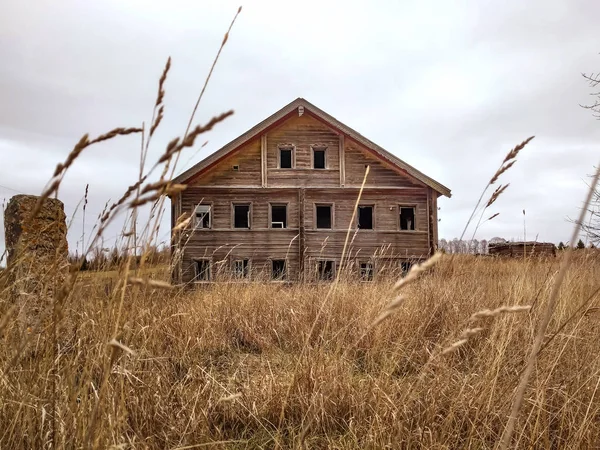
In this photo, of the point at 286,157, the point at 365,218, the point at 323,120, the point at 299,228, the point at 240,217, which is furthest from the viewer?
the point at 240,217

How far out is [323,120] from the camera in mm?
15703

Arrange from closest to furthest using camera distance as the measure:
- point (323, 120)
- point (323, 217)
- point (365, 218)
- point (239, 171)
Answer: point (323, 120) → point (239, 171) → point (365, 218) → point (323, 217)

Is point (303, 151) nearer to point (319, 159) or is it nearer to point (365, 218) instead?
point (319, 159)

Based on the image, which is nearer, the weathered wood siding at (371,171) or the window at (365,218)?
the weathered wood siding at (371,171)

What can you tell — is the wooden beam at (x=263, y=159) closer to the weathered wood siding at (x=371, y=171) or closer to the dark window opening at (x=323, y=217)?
the weathered wood siding at (x=371, y=171)

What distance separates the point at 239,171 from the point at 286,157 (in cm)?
190

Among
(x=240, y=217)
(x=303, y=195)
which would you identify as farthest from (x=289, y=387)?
(x=240, y=217)

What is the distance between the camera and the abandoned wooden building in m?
15.6

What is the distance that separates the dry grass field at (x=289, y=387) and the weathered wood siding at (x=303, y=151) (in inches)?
464

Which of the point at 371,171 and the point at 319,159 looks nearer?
the point at 371,171

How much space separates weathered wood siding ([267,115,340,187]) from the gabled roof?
45 cm

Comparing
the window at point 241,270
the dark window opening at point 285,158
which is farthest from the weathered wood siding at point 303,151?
the window at point 241,270

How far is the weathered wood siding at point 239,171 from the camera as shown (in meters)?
15.7

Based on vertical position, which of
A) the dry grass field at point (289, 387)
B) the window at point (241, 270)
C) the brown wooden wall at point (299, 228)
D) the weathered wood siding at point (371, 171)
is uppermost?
the weathered wood siding at point (371, 171)
